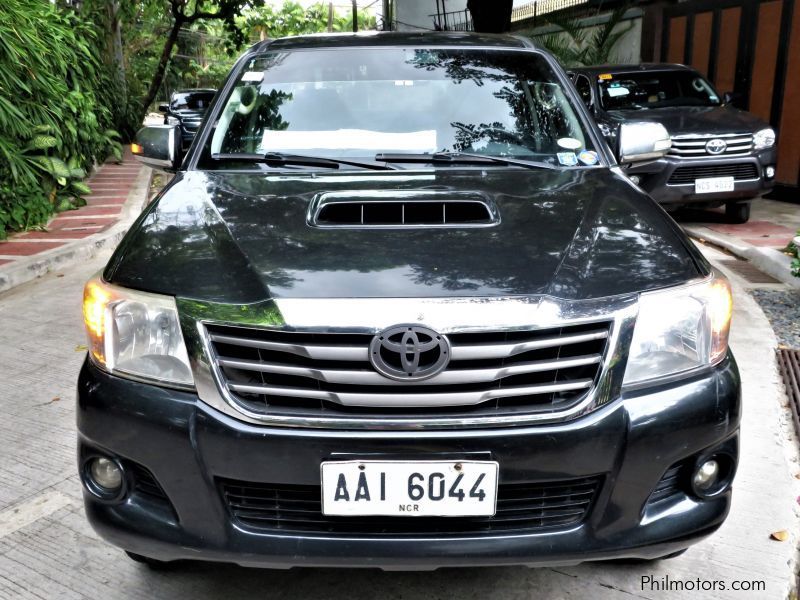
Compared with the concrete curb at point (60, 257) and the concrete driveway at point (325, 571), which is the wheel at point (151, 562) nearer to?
the concrete driveway at point (325, 571)

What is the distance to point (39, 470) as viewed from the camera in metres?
3.10

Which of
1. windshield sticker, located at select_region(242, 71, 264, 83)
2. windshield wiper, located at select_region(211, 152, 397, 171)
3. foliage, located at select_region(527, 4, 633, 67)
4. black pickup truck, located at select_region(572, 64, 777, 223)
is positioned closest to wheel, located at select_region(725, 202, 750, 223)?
black pickup truck, located at select_region(572, 64, 777, 223)

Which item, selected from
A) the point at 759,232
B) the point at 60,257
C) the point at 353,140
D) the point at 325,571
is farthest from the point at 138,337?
the point at 759,232

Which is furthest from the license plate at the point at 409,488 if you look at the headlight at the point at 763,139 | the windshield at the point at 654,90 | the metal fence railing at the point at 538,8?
the metal fence railing at the point at 538,8

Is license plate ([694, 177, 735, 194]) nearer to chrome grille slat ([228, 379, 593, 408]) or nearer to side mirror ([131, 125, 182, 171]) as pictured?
side mirror ([131, 125, 182, 171])

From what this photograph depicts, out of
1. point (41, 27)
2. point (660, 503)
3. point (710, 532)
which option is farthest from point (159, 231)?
point (41, 27)

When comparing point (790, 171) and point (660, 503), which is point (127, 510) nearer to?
point (660, 503)

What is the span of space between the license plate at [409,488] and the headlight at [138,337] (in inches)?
16.8

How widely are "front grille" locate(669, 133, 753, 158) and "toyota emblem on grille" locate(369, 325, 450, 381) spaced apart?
6.37 m

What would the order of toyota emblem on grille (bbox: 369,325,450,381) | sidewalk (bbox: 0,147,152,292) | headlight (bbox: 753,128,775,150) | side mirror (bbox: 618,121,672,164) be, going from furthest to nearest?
1. headlight (bbox: 753,128,775,150)
2. sidewalk (bbox: 0,147,152,292)
3. side mirror (bbox: 618,121,672,164)
4. toyota emblem on grille (bbox: 369,325,450,381)

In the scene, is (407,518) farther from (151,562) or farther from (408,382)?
(151,562)

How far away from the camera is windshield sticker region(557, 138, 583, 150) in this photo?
2865 mm

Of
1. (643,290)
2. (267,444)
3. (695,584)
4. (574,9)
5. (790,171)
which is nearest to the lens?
(267,444)

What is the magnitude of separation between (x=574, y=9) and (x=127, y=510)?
Answer: 15.2 meters
